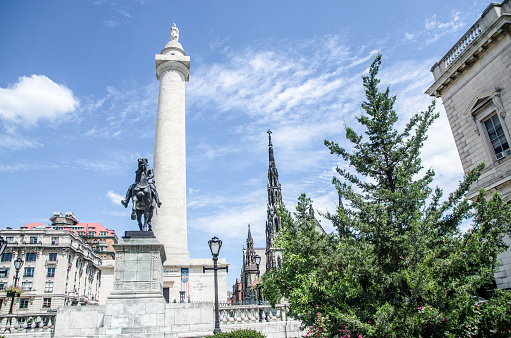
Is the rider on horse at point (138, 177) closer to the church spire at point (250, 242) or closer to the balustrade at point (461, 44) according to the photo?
the balustrade at point (461, 44)

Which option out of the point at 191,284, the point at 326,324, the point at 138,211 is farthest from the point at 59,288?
the point at 326,324

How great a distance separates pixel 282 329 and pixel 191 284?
1824cm

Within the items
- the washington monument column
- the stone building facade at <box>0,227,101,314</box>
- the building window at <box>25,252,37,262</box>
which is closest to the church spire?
the stone building facade at <box>0,227,101,314</box>

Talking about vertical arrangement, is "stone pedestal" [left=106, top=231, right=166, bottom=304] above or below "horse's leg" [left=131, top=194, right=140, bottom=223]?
below

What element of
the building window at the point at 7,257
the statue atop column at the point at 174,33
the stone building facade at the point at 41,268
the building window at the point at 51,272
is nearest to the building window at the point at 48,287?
the stone building facade at the point at 41,268

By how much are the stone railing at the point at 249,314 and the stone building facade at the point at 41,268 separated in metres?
54.6

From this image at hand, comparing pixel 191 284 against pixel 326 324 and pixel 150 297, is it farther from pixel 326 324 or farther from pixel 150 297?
pixel 326 324

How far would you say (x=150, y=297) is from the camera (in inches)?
499

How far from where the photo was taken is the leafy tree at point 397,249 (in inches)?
356

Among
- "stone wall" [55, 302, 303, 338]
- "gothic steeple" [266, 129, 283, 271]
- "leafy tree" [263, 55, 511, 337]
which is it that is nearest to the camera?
"leafy tree" [263, 55, 511, 337]

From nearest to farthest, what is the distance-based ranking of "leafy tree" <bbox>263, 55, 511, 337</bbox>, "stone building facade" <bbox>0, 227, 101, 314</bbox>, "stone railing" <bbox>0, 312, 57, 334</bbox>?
"leafy tree" <bbox>263, 55, 511, 337</bbox>
"stone railing" <bbox>0, 312, 57, 334</bbox>
"stone building facade" <bbox>0, 227, 101, 314</bbox>

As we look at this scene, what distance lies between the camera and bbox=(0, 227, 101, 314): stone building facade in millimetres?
61231

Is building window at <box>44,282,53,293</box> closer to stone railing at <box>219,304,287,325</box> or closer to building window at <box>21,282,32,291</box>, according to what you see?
building window at <box>21,282,32,291</box>

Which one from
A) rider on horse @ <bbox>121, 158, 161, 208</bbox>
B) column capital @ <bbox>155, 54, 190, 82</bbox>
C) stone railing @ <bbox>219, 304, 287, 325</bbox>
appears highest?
column capital @ <bbox>155, 54, 190, 82</bbox>
